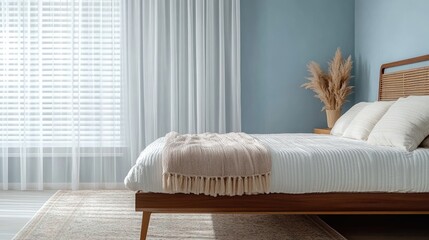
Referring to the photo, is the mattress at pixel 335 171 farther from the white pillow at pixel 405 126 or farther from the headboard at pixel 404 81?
the headboard at pixel 404 81

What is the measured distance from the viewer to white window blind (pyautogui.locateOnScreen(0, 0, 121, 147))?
5.52 metres

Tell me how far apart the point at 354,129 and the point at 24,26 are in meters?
3.19

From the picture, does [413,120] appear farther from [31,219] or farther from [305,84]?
[31,219]

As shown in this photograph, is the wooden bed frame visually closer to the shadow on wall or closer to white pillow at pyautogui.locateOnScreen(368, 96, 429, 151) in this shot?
white pillow at pyautogui.locateOnScreen(368, 96, 429, 151)

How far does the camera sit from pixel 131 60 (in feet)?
18.3

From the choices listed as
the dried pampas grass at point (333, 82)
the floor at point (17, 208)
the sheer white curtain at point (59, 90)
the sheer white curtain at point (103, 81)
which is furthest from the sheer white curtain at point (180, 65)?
the floor at point (17, 208)

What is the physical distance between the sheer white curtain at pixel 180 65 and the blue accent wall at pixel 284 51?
0.55 feet

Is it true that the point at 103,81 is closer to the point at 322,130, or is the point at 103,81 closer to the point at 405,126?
the point at 322,130

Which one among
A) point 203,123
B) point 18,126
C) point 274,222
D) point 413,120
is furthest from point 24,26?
point 413,120

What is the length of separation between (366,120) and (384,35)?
1.26 meters

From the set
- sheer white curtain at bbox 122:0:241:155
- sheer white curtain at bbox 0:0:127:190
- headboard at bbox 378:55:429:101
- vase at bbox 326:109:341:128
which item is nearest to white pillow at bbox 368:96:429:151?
headboard at bbox 378:55:429:101

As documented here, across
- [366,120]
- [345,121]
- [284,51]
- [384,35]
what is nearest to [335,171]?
[366,120]

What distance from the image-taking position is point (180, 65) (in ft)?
18.5

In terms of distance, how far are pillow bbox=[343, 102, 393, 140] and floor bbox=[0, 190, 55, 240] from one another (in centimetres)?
230
